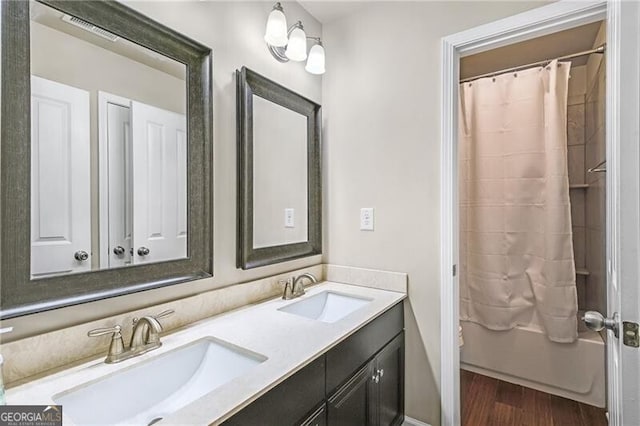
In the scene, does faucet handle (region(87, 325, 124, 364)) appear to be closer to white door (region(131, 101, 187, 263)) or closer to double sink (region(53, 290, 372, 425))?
double sink (region(53, 290, 372, 425))

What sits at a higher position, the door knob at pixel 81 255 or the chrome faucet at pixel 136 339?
the door knob at pixel 81 255

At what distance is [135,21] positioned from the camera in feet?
3.64

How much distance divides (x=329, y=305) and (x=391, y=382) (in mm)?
495

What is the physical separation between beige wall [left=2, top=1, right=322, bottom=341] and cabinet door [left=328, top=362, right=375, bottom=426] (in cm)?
67

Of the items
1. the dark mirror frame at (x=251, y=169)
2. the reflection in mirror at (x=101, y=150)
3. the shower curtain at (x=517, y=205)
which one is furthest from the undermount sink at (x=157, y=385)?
the shower curtain at (x=517, y=205)

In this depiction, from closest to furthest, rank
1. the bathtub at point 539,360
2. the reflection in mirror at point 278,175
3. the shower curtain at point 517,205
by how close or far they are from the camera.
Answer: the reflection in mirror at point 278,175 < the bathtub at point 539,360 < the shower curtain at point 517,205

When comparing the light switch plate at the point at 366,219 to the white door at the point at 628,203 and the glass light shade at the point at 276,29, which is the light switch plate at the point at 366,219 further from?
the white door at the point at 628,203

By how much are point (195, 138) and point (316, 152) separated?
847 millimetres

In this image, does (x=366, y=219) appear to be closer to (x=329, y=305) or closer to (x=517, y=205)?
(x=329, y=305)

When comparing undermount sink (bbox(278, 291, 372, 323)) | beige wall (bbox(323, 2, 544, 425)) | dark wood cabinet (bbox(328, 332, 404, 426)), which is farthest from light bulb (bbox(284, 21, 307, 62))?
dark wood cabinet (bbox(328, 332, 404, 426))

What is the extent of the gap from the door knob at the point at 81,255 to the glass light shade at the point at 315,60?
4.68 feet

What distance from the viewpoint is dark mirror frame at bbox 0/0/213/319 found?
2.77 feet

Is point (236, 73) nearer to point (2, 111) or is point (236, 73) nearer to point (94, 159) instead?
point (94, 159)

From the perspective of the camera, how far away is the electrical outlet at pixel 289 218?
5.91 feet
